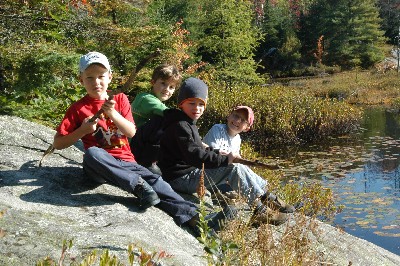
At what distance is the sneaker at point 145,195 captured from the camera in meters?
3.35

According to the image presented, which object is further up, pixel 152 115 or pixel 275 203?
pixel 152 115

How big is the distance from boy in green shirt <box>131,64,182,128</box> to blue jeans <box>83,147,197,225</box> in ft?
3.71

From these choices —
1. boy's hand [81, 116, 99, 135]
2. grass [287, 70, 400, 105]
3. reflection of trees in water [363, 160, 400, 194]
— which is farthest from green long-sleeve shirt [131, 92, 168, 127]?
grass [287, 70, 400, 105]

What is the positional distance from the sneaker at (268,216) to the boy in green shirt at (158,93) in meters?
1.32

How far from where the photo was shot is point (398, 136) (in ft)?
57.7

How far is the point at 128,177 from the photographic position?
11.2ft

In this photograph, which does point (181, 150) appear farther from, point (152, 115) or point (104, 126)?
point (152, 115)

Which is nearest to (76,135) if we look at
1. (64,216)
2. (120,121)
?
(120,121)

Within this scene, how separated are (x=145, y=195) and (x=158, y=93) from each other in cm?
170

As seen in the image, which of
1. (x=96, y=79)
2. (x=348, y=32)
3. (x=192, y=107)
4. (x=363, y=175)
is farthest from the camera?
(x=348, y=32)

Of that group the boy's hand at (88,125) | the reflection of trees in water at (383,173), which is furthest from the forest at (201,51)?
the reflection of trees in water at (383,173)

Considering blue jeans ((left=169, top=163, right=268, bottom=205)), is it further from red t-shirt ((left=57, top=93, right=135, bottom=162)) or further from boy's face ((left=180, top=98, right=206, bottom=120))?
red t-shirt ((left=57, top=93, right=135, bottom=162))

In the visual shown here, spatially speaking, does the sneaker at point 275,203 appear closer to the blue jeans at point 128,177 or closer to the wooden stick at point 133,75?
the blue jeans at point 128,177

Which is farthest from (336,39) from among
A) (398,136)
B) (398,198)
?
(398,198)
